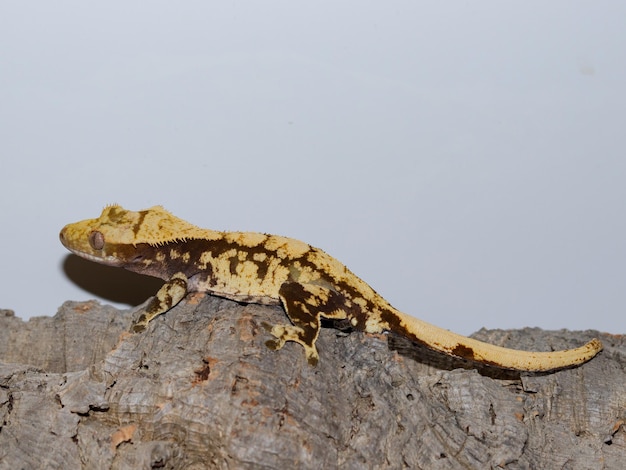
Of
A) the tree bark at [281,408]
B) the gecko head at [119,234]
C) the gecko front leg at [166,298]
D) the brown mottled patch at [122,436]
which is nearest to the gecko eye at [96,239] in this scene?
the gecko head at [119,234]

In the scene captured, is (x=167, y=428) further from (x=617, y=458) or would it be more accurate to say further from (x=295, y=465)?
(x=617, y=458)

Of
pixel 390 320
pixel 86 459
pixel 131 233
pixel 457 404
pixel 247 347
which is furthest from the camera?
pixel 131 233

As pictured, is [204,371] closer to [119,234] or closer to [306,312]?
[306,312]

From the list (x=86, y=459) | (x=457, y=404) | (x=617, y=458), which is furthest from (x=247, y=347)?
(x=617, y=458)

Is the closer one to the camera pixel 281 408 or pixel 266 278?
pixel 281 408

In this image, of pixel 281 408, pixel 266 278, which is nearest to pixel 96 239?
pixel 266 278

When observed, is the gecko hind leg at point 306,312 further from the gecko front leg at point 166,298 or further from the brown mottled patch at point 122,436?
the brown mottled patch at point 122,436
